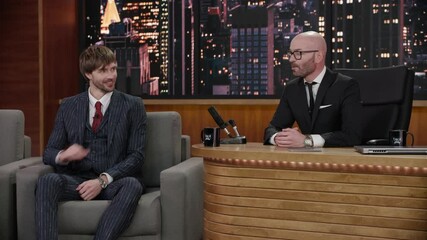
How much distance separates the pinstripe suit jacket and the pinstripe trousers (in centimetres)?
16

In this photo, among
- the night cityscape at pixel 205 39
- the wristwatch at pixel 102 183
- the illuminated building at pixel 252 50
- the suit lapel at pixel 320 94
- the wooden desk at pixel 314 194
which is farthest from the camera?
the illuminated building at pixel 252 50

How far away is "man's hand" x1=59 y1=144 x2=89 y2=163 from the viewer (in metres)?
3.01

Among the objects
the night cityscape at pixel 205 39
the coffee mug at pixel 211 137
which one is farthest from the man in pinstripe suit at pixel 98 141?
the night cityscape at pixel 205 39

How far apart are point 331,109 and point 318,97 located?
0.09 m

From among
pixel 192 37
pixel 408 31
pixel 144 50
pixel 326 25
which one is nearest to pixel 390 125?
pixel 326 25

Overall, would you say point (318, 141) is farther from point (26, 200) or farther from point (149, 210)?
point (26, 200)

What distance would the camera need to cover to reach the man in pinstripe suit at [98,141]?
9.87ft

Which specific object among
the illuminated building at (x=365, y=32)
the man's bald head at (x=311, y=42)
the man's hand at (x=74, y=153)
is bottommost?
the man's hand at (x=74, y=153)

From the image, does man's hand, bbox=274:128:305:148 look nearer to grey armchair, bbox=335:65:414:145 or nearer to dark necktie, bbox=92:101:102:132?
grey armchair, bbox=335:65:414:145

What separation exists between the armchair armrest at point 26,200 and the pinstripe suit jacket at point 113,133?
0.14 m

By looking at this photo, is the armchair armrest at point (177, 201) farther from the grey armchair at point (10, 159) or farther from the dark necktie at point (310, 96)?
the grey armchair at point (10, 159)

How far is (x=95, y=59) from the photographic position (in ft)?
10.4

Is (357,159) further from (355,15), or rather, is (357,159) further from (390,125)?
(355,15)

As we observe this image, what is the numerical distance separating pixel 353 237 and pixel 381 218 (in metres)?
0.13
